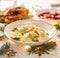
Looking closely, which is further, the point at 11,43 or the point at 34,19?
the point at 34,19

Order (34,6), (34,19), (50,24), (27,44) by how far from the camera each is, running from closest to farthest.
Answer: (27,44) < (50,24) < (34,19) < (34,6)

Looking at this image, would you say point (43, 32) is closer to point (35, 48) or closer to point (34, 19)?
point (35, 48)

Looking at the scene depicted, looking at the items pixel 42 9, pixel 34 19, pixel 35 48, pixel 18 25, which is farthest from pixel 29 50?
pixel 42 9

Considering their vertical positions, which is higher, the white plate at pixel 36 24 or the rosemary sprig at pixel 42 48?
the white plate at pixel 36 24

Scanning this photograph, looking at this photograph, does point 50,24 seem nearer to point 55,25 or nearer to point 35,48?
point 55,25

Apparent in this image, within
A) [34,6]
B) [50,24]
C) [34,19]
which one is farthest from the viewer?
[34,6]

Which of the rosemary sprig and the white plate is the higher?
the white plate

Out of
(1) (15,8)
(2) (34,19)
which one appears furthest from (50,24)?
(1) (15,8)

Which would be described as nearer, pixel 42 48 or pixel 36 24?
pixel 42 48

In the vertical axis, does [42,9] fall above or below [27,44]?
above
